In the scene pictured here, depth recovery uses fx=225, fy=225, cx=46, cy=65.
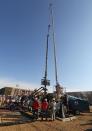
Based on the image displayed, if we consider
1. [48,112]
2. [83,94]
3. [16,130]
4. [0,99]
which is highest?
[83,94]

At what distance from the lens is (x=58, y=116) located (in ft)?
72.2

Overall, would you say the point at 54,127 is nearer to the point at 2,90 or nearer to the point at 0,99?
the point at 0,99

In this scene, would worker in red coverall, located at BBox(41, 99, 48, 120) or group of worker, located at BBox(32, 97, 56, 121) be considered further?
worker in red coverall, located at BBox(41, 99, 48, 120)

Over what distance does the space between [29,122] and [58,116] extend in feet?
16.1

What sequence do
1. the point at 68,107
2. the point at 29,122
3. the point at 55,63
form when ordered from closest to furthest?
the point at 29,122
the point at 68,107
the point at 55,63

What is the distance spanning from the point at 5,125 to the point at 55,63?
86.4ft

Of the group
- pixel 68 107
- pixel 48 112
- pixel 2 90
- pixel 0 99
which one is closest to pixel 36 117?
pixel 48 112

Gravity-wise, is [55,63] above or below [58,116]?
above

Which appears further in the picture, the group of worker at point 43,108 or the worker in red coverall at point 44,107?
the worker in red coverall at point 44,107

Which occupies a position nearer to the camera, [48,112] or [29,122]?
[29,122]

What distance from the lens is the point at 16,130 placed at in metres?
14.6

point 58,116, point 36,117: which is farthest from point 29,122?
point 58,116

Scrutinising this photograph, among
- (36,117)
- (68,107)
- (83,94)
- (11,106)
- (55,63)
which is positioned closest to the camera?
(36,117)

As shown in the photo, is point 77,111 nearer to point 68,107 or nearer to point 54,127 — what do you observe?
point 68,107
